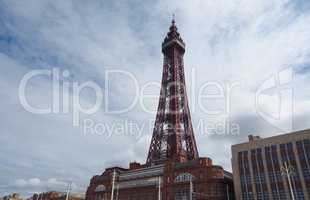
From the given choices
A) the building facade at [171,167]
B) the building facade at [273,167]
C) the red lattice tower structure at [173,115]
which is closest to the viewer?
the building facade at [273,167]

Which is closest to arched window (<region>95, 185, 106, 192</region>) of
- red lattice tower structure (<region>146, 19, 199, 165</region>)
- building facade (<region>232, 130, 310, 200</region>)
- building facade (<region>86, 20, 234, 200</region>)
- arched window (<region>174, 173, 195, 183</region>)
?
building facade (<region>86, 20, 234, 200</region>)

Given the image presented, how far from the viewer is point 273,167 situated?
44.3 meters

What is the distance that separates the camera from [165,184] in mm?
55031

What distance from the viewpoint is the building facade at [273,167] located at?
4106cm

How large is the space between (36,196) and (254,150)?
89954mm

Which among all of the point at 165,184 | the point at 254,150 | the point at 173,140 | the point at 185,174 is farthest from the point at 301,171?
the point at 173,140

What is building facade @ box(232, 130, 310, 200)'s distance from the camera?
41062 mm

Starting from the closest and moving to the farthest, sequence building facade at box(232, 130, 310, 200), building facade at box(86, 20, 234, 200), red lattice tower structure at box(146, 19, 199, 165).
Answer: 1. building facade at box(232, 130, 310, 200)
2. building facade at box(86, 20, 234, 200)
3. red lattice tower structure at box(146, 19, 199, 165)

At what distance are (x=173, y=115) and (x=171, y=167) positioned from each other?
18560 mm

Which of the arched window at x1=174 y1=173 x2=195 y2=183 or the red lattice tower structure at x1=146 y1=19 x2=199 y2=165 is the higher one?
the red lattice tower structure at x1=146 y1=19 x2=199 y2=165

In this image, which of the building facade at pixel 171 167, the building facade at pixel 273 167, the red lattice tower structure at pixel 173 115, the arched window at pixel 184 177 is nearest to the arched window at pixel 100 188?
the building facade at pixel 171 167

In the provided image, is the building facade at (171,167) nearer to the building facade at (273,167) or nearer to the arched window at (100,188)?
the arched window at (100,188)

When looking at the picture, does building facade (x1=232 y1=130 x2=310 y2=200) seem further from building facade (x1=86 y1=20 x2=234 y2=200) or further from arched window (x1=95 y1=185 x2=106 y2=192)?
arched window (x1=95 y1=185 x2=106 y2=192)

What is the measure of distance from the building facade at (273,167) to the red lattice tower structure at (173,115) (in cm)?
1611
